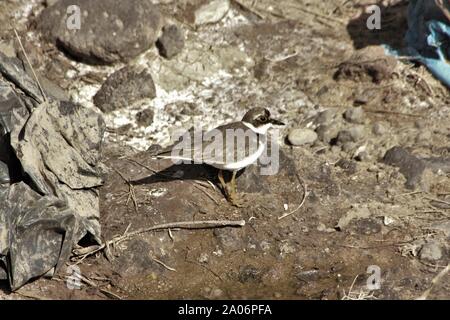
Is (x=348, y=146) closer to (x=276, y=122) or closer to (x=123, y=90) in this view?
(x=276, y=122)

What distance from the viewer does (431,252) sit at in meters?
6.54

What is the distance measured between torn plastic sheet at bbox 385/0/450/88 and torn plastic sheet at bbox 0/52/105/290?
161 inches

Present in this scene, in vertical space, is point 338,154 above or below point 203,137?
below

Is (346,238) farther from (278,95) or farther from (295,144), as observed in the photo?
(278,95)

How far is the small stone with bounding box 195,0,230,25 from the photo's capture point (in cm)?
933

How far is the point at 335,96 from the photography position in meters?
8.53

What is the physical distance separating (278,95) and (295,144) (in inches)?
33.7

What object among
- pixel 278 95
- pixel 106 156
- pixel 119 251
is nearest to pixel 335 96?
pixel 278 95

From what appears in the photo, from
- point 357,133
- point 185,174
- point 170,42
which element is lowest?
point 357,133

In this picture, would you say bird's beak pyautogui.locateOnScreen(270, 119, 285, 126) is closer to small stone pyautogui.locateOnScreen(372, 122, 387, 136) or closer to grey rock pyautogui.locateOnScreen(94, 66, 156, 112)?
small stone pyautogui.locateOnScreen(372, 122, 387, 136)

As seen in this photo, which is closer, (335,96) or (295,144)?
(295,144)

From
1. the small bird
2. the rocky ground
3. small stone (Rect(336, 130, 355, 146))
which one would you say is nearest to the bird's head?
the small bird

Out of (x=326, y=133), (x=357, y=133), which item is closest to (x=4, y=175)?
(x=326, y=133)

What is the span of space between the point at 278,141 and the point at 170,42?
1.89 metres
